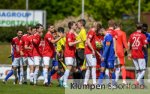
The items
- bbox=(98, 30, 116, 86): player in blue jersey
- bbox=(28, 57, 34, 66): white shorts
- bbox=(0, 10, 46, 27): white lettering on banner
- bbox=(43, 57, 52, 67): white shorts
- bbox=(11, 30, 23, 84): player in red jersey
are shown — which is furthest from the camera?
bbox=(0, 10, 46, 27): white lettering on banner

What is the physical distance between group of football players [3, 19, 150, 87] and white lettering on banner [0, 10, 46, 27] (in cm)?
3292

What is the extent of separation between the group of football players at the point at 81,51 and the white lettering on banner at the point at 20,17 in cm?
3292

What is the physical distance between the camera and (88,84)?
2475cm

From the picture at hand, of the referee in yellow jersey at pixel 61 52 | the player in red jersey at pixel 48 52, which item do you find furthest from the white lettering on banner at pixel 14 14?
the player in red jersey at pixel 48 52

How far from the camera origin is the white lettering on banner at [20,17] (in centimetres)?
6159

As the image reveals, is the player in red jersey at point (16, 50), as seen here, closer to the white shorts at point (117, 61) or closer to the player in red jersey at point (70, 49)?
the player in red jersey at point (70, 49)

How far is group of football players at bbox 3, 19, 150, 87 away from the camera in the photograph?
82.1 feet

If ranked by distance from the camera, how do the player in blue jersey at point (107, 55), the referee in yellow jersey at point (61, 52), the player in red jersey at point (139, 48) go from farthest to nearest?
1. the referee in yellow jersey at point (61, 52)
2. the player in red jersey at point (139, 48)
3. the player in blue jersey at point (107, 55)

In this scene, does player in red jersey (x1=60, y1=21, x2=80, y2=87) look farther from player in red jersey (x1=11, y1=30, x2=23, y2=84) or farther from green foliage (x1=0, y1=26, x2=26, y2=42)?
green foliage (x1=0, y1=26, x2=26, y2=42)

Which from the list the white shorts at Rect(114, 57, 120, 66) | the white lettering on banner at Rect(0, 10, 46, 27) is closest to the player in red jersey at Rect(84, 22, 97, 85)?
the white shorts at Rect(114, 57, 120, 66)

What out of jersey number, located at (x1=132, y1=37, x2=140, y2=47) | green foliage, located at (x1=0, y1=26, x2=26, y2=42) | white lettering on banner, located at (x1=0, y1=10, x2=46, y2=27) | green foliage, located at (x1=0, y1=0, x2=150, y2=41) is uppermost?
green foliage, located at (x1=0, y1=0, x2=150, y2=41)

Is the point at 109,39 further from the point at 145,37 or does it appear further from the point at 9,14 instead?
the point at 9,14

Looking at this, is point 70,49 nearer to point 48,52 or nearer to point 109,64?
point 48,52

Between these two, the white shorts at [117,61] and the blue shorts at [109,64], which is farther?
the white shorts at [117,61]
